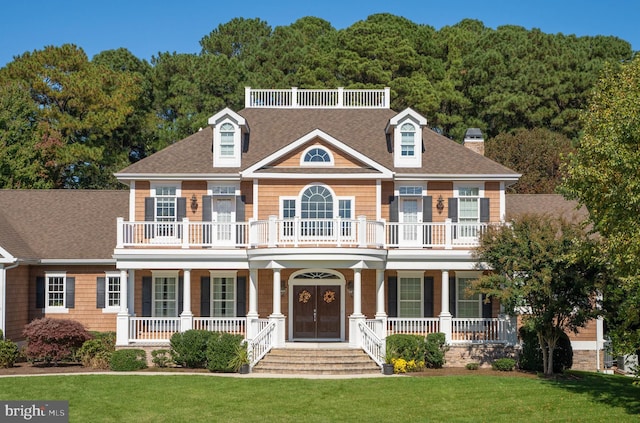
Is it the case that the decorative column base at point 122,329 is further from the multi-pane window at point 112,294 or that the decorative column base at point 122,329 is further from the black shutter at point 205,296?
the multi-pane window at point 112,294

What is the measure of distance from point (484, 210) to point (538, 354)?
626 centimetres

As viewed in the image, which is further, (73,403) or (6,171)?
(6,171)

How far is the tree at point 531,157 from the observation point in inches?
2019

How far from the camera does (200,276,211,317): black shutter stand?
35219 millimetres

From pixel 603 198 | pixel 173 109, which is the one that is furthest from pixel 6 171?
pixel 603 198

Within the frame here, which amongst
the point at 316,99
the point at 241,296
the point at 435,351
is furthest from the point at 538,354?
the point at 316,99

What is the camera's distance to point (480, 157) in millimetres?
36406

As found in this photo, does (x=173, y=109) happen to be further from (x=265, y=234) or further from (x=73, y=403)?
(x=73, y=403)

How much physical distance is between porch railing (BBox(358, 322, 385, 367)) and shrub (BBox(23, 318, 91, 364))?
9.26 m

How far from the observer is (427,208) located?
116 feet

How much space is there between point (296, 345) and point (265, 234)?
3.78m

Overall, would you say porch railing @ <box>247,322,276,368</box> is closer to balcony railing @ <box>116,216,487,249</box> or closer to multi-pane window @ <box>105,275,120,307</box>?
balcony railing @ <box>116,216,487,249</box>

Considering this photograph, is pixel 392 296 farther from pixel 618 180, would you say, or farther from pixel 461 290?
pixel 618 180

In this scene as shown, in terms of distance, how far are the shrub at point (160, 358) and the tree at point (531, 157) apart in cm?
2511
